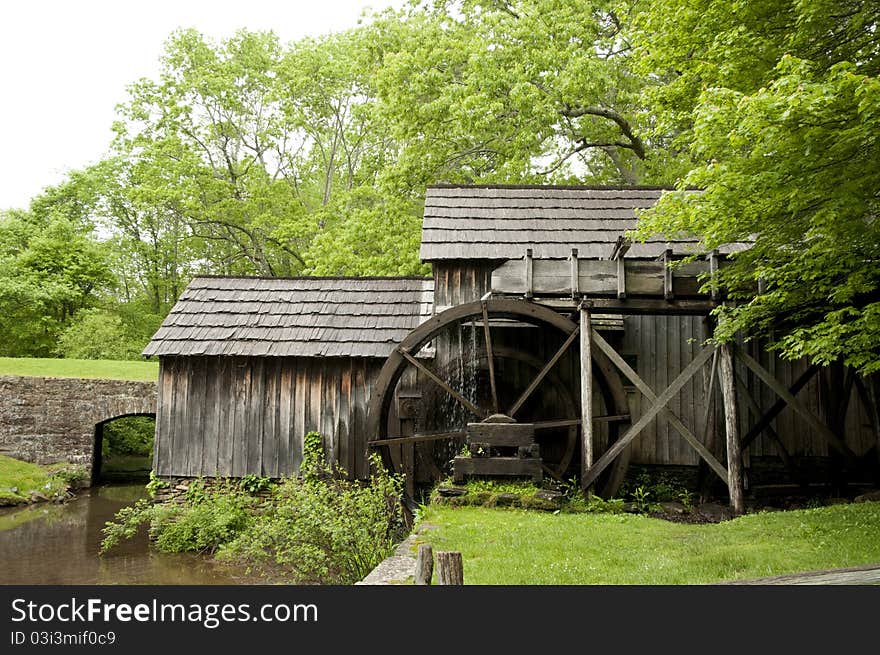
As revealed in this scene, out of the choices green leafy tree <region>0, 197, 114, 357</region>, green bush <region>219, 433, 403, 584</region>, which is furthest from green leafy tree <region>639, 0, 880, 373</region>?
green leafy tree <region>0, 197, 114, 357</region>

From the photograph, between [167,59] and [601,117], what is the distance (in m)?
14.4

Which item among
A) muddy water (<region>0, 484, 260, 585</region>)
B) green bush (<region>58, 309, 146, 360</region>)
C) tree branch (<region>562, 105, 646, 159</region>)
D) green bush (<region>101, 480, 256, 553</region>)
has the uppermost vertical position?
tree branch (<region>562, 105, 646, 159</region>)

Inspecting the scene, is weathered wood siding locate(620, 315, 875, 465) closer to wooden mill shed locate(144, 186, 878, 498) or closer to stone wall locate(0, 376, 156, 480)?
wooden mill shed locate(144, 186, 878, 498)

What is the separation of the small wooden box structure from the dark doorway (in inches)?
447

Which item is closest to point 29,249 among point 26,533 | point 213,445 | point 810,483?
point 26,533

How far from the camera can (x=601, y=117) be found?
52.5ft

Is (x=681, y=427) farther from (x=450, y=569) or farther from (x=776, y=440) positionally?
(x=450, y=569)

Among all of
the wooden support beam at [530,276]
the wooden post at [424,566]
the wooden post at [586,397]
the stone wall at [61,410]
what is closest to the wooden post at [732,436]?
the wooden post at [586,397]

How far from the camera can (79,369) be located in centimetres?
1516

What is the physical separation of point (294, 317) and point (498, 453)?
4017 mm

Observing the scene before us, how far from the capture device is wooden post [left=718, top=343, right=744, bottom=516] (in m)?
7.74

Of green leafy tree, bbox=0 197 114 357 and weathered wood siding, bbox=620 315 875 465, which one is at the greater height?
green leafy tree, bbox=0 197 114 357

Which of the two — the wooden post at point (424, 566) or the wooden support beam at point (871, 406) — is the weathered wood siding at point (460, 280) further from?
the wooden post at point (424, 566)

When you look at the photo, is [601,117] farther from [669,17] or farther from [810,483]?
[810,483]
